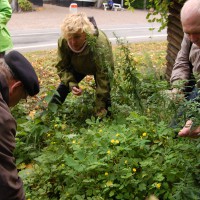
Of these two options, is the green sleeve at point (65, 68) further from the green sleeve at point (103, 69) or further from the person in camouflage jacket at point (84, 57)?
the green sleeve at point (103, 69)

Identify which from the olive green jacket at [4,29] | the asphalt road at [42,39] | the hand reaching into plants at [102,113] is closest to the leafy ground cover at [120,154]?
the hand reaching into plants at [102,113]

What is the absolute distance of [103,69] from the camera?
4348 mm

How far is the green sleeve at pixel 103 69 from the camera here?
164 inches

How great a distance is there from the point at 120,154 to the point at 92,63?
1451mm

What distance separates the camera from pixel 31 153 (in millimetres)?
4141

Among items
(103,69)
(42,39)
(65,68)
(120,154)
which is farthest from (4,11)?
(42,39)

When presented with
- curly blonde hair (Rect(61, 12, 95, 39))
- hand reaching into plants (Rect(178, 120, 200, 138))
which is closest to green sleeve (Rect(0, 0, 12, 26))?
curly blonde hair (Rect(61, 12, 95, 39))

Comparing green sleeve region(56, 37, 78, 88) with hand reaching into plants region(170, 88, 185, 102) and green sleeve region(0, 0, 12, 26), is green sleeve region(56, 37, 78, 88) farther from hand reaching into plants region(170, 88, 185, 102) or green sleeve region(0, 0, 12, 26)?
hand reaching into plants region(170, 88, 185, 102)

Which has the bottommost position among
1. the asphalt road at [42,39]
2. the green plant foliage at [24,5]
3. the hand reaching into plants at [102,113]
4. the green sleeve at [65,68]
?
the green plant foliage at [24,5]

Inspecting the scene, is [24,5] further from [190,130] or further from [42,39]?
[190,130]

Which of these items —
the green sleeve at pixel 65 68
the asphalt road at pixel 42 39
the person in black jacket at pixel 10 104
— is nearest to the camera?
the person in black jacket at pixel 10 104

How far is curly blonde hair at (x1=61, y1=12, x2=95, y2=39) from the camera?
4172 millimetres

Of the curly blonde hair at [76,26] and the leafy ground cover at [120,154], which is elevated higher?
the curly blonde hair at [76,26]

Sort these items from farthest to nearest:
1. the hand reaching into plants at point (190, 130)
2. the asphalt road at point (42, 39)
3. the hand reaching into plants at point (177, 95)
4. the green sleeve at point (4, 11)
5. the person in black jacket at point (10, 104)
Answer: the asphalt road at point (42, 39) < the green sleeve at point (4, 11) < the hand reaching into plants at point (177, 95) < the hand reaching into plants at point (190, 130) < the person in black jacket at point (10, 104)
